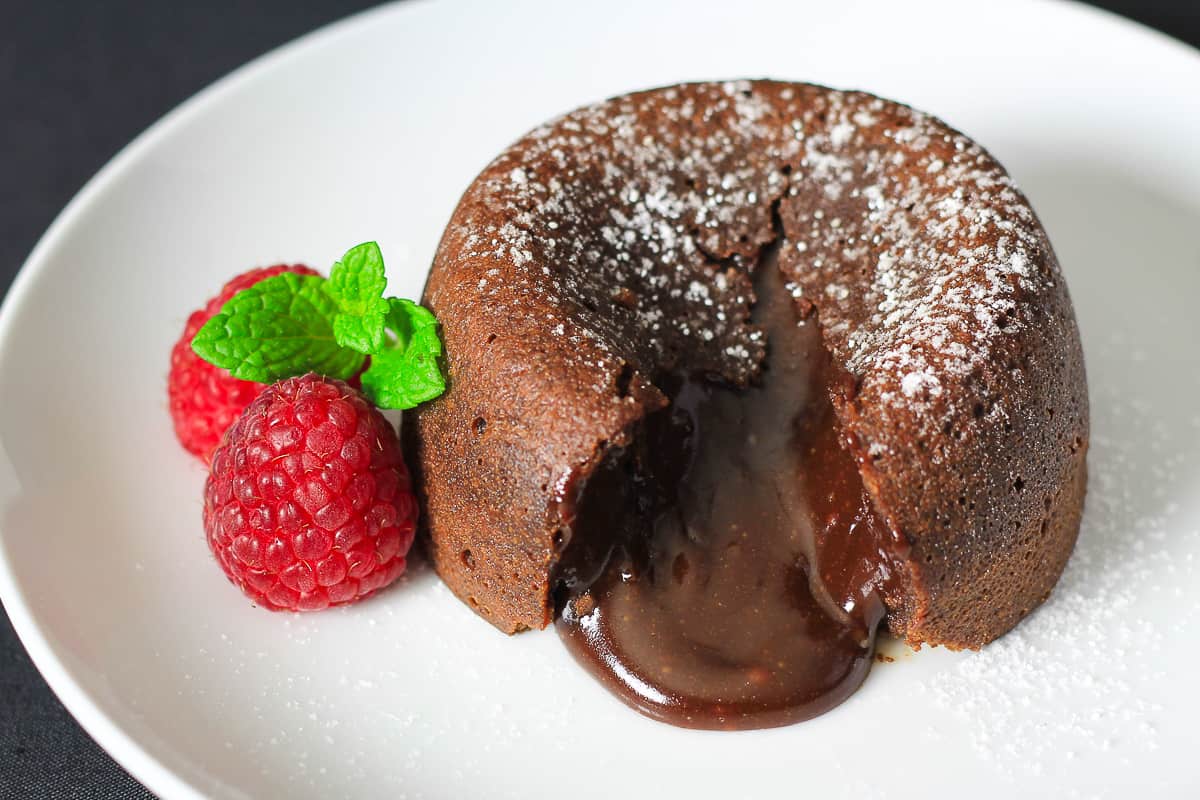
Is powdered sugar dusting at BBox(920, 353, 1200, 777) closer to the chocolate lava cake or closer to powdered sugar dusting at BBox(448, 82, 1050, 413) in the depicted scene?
the chocolate lava cake

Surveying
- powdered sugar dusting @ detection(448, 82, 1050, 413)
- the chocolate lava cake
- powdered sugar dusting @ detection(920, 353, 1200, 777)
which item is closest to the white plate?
powdered sugar dusting @ detection(920, 353, 1200, 777)

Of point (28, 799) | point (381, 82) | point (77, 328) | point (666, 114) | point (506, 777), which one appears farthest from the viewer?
point (381, 82)

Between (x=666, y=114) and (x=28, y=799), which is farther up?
(x=666, y=114)

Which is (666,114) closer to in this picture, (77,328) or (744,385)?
(744,385)

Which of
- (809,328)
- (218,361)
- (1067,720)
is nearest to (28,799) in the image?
(218,361)

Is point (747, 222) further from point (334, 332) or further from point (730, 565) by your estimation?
point (334, 332)

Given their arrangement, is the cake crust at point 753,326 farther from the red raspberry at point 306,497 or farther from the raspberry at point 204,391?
the raspberry at point 204,391
